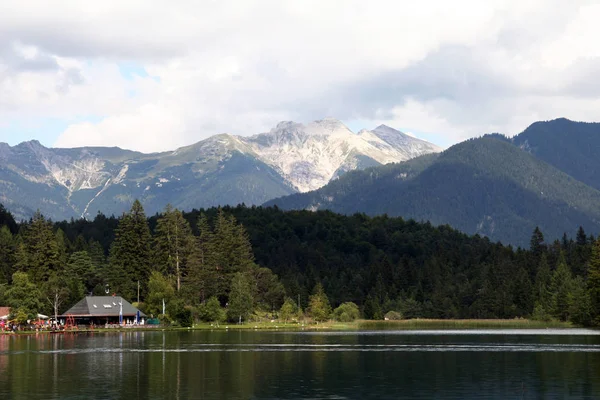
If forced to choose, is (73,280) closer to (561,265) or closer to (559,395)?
(561,265)

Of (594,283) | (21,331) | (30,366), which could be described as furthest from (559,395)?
(21,331)

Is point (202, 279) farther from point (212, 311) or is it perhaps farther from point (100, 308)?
point (100, 308)

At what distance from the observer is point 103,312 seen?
173000 millimetres

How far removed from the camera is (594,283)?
477 feet

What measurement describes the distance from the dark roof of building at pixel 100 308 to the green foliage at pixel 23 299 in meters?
12.6

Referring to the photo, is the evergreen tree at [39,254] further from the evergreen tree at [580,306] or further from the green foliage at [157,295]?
the evergreen tree at [580,306]

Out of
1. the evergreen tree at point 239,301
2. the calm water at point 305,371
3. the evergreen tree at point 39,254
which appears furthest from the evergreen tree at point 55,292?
the calm water at point 305,371

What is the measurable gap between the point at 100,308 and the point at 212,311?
23.4 metres

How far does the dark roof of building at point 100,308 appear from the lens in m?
172

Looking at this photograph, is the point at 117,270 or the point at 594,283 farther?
the point at 117,270

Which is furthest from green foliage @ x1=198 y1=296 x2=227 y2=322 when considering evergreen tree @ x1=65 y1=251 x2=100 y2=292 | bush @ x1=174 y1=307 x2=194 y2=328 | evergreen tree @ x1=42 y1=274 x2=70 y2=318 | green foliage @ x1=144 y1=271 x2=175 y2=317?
evergreen tree @ x1=65 y1=251 x2=100 y2=292

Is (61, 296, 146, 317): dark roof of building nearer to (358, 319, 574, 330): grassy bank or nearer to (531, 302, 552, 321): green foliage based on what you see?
(358, 319, 574, 330): grassy bank

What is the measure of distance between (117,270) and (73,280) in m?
11.3

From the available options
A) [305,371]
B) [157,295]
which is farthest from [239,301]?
[305,371]
